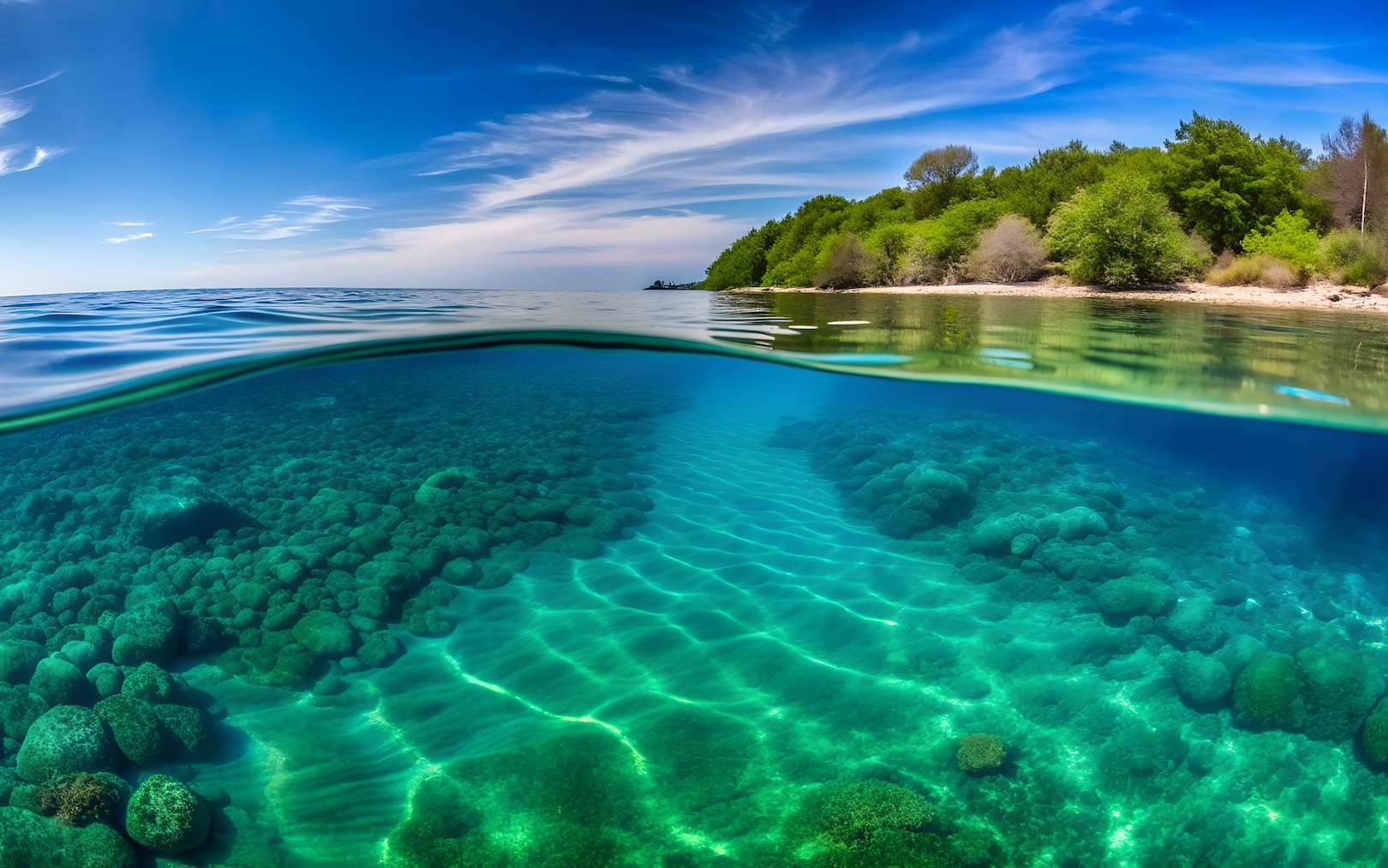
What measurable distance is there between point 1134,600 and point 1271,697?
1.10m

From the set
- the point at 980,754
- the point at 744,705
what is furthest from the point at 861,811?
the point at 744,705

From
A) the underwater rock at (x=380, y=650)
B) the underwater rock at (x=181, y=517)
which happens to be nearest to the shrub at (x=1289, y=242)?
the underwater rock at (x=380, y=650)

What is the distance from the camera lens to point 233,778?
150 inches

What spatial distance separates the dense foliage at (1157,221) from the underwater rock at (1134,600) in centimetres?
2951

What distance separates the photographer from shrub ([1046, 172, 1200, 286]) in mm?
28781

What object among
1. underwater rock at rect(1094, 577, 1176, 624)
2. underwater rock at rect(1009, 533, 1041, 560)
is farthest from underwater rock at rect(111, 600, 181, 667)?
underwater rock at rect(1094, 577, 1176, 624)

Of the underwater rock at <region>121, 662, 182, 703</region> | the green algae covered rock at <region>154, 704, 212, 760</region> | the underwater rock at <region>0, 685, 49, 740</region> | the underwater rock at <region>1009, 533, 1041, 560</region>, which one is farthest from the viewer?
the underwater rock at <region>1009, 533, 1041, 560</region>

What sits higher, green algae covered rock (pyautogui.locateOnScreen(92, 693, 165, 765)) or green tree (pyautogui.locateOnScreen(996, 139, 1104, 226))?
green tree (pyautogui.locateOnScreen(996, 139, 1104, 226))

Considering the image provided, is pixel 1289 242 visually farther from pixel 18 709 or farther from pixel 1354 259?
pixel 18 709

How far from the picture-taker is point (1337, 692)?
14.2 ft

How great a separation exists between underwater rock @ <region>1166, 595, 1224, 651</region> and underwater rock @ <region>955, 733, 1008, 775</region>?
90.0 inches

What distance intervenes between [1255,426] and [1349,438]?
1.05m

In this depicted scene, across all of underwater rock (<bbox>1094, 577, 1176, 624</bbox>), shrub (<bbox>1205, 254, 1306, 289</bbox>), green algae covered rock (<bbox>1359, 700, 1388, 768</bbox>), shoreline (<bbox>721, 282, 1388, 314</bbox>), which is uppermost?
shrub (<bbox>1205, 254, 1306, 289</bbox>)

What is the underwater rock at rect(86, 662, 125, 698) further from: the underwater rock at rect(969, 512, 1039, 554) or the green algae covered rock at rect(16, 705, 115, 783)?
the underwater rock at rect(969, 512, 1039, 554)
